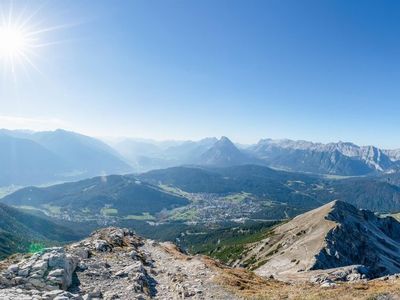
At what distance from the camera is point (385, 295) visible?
30.6 metres

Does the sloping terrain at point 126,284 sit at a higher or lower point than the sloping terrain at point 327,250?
higher

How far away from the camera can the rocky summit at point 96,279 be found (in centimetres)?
3278

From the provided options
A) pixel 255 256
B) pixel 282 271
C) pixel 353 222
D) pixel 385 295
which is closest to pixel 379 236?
pixel 353 222

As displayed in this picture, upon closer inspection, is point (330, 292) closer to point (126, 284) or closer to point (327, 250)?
point (126, 284)

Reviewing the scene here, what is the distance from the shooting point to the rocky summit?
108 feet

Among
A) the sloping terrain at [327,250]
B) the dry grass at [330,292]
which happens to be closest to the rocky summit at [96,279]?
the dry grass at [330,292]

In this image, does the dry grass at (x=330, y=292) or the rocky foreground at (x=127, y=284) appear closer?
the dry grass at (x=330, y=292)

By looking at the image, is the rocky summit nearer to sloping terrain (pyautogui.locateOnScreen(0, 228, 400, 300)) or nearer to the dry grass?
sloping terrain (pyautogui.locateOnScreen(0, 228, 400, 300))

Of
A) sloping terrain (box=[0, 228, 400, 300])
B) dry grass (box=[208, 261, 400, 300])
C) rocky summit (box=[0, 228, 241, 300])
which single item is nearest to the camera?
dry grass (box=[208, 261, 400, 300])

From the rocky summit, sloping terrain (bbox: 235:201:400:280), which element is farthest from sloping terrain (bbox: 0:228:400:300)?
sloping terrain (bbox: 235:201:400:280)

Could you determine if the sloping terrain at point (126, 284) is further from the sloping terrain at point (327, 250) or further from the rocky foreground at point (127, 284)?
the sloping terrain at point (327, 250)

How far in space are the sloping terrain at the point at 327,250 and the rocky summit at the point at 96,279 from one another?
72.7 metres

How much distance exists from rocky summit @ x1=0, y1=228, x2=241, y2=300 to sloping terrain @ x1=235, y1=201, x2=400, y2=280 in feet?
239

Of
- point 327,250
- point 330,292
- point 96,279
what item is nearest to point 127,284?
point 96,279
